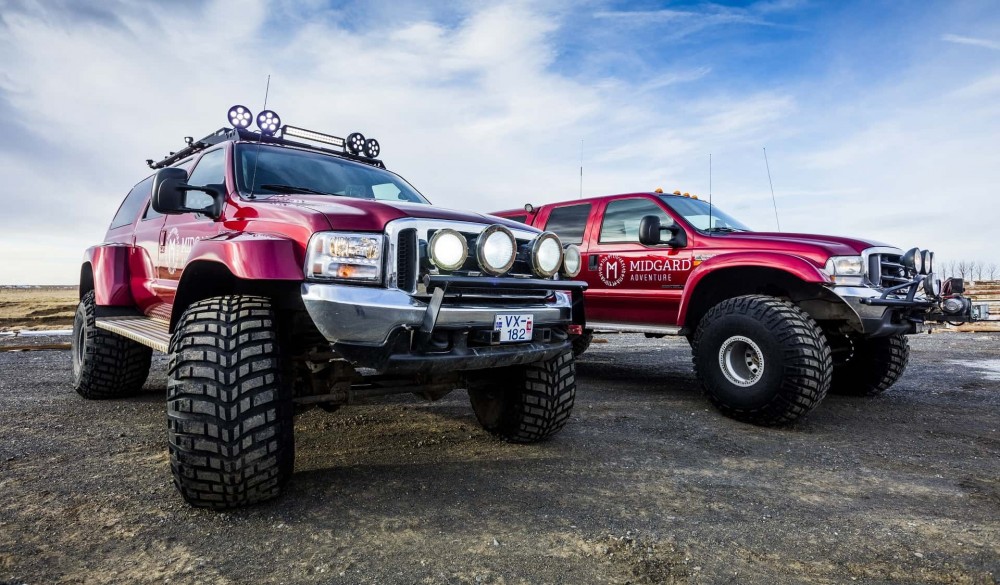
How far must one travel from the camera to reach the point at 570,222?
6859 millimetres

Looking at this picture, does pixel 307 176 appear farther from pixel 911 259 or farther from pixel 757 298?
pixel 911 259

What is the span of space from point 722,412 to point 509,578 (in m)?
3.33

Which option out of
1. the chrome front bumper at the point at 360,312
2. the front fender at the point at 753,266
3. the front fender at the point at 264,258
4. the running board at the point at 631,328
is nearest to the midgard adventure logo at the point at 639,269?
the front fender at the point at 753,266

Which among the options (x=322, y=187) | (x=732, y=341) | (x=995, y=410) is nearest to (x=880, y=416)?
(x=995, y=410)

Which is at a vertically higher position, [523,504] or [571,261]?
[571,261]

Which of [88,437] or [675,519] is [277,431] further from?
[88,437]

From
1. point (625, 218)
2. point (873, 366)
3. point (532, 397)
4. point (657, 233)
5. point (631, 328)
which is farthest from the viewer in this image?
point (625, 218)

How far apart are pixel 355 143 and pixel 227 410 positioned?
289cm

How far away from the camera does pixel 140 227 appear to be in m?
4.88

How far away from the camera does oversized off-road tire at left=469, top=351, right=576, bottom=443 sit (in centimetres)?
373

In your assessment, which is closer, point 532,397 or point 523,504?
point 523,504

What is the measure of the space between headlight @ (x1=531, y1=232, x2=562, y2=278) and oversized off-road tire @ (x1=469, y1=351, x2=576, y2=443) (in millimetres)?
608

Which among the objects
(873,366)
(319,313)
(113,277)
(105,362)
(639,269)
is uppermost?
(639,269)

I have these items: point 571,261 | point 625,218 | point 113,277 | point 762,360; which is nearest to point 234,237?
point 571,261
